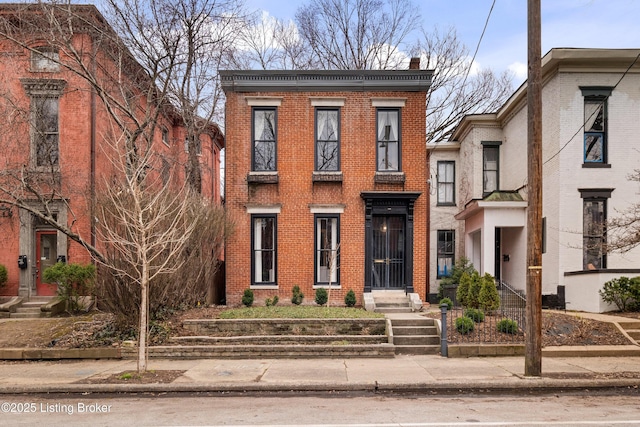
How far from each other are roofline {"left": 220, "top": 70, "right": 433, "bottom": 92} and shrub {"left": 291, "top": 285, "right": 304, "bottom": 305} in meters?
7.09

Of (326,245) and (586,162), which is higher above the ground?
(586,162)

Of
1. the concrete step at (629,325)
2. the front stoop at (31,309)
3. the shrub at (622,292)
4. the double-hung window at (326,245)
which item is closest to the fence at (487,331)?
the concrete step at (629,325)

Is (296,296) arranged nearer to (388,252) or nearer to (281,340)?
(388,252)

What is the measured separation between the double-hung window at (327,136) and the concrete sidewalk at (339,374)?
826 cm

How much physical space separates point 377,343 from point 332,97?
9153 millimetres

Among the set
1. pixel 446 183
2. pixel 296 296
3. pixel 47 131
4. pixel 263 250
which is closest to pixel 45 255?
pixel 47 131

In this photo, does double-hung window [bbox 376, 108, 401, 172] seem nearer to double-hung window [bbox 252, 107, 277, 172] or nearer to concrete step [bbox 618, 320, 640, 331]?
double-hung window [bbox 252, 107, 277, 172]

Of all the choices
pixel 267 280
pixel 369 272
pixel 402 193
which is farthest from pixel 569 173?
pixel 267 280

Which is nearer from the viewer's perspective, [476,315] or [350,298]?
[476,315]

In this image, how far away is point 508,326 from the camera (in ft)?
39.0

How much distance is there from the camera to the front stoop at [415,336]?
1160 centimetres

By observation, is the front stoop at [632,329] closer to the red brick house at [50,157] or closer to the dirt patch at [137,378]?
the dirt patch at [137,378]

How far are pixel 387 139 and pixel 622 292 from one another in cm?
884

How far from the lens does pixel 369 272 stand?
666 inches
